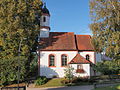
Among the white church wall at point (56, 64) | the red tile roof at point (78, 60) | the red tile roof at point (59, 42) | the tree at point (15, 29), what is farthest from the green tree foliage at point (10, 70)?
the red tile roof at point (78, 60)

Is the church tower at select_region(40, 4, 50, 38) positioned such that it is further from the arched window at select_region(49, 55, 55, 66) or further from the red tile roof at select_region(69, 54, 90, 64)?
the red tile roof at select_region(69, 54, 90, 64)

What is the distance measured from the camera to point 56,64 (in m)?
28.7

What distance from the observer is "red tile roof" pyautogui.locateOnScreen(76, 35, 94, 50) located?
3003cm

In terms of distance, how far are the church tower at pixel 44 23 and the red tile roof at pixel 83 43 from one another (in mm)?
6791

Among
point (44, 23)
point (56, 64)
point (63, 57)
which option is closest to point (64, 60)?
point (63, 57)

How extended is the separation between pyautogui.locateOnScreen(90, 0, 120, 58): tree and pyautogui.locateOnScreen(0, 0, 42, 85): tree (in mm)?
11157

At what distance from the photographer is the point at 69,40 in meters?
30.8

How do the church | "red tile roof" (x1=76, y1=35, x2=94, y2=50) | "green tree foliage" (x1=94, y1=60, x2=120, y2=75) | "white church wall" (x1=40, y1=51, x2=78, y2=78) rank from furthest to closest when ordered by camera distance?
1. "red tile roof" (x1=76, y1=35, x2=94, y2=50)
2. "white church wall" (x1=40, y1=51, x2=78, y2=78)
3. "green tree foliage" (x1=94, y1=60, x2=120, y2=75)
4. the church

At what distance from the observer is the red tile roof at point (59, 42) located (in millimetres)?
29188

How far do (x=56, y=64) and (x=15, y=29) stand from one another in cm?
988

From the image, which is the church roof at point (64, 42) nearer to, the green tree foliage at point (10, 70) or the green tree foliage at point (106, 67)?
the green tree foliage at point (106, 67)

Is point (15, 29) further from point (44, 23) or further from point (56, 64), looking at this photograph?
point (56, 64)

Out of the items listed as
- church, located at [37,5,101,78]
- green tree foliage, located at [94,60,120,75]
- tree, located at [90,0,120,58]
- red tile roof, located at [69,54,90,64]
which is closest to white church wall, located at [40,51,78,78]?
church, located at [37,5,101,78]

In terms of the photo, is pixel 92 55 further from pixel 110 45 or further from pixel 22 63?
pixel 22 63
